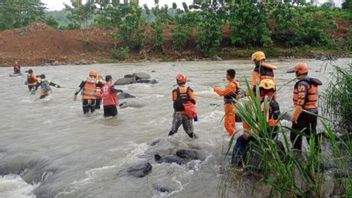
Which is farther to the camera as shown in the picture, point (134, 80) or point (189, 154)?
point (134, 80)

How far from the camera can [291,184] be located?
15.1 ft

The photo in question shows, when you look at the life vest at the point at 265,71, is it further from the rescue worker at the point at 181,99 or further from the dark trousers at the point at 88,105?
the dark trousers at the point at 88,105

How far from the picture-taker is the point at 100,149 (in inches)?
385

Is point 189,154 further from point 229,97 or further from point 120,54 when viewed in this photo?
point 120,54

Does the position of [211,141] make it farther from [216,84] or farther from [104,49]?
[104,49]

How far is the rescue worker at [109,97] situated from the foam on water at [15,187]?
15.2 feet

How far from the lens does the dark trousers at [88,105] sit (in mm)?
13938

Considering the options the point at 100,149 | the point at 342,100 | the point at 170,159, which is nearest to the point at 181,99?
the point at 170,159

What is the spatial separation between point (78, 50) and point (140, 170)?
3991cm

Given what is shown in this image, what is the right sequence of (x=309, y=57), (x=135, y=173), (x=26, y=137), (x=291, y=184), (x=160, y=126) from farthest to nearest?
(x=309, y=57), (x=160, y=126), (x=26, y=137), (x=135, y=173), (x=291, y=184)

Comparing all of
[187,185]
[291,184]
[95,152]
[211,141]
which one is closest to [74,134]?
[95,152]

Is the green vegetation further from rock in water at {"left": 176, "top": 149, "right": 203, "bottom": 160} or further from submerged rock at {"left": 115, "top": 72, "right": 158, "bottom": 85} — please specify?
rock in water at {"left": 176, "top": 149, "right": 203, "bottom": 160}

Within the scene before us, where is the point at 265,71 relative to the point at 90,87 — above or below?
above

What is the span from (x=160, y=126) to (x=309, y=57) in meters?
30.0
